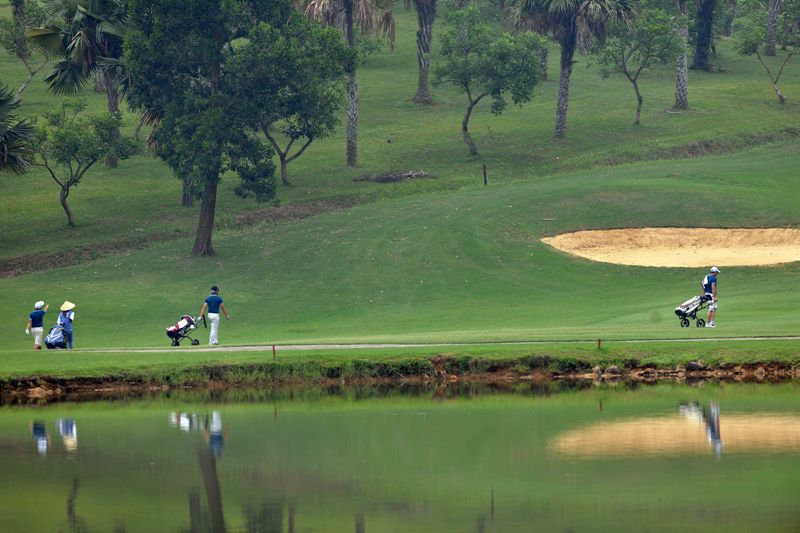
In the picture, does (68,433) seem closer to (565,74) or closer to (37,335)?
(37,335)

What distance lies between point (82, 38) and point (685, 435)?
41.0 metres

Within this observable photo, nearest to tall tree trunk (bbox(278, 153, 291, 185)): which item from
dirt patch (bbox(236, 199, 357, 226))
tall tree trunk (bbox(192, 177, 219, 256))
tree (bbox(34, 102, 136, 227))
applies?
dirt patch (bbox(236, 199, 357, 226))

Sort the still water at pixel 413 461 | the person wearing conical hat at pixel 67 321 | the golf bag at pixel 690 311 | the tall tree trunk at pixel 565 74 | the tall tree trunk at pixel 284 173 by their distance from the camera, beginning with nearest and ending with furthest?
the still water at pixel 413 461 < the golf bag at pixel 690 311 < the person wearing conical hat at pixel 67 321 < the tall tree trunk at pixel 284 173 < the tall tree trunk at pixel 565 74

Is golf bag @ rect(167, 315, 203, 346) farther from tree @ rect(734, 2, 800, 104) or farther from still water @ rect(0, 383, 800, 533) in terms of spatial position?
tree @ rect(734, 2, 800, 104)

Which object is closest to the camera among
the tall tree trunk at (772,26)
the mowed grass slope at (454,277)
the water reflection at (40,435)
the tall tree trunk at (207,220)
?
the water reflection at (40,435)

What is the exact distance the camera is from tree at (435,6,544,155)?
253 ft

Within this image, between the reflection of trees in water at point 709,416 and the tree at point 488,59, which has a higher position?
the tree at point 488,59

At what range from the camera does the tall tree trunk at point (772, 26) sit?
110588 mm

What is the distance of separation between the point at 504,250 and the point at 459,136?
28127mm

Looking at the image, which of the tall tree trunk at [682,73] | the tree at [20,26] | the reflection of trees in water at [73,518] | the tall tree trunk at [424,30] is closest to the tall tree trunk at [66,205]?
the tree at [20,26]

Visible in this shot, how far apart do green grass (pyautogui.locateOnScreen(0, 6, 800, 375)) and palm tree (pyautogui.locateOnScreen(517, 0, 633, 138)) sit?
3994 millimetres

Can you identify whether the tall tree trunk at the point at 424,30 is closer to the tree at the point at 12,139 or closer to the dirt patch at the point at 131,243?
the dirt patch at the point at 131,243

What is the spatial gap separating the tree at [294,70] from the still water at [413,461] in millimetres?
25812

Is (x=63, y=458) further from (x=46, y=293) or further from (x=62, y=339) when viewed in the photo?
(x=46, y=293)
